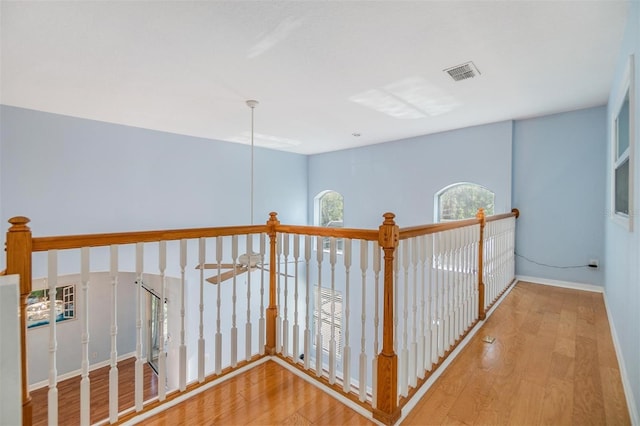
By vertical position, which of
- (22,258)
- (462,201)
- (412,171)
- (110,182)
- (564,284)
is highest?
(412,171)

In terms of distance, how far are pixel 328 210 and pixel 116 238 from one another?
5.96 metres

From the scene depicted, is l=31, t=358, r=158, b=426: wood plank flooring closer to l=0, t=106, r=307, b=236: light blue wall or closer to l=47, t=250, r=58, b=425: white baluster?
l=0, t=106, r=307, b=236: light blue wall

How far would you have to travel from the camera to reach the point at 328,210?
7367 millimetres

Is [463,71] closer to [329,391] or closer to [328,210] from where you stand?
[329,391]

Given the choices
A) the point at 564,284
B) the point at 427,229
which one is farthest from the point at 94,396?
the point at 564,284

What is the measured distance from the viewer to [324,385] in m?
1.95

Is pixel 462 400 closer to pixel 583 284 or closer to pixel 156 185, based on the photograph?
pixel 583 284

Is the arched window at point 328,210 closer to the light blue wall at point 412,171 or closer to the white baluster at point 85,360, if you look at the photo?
the light blue wall at point 412,171

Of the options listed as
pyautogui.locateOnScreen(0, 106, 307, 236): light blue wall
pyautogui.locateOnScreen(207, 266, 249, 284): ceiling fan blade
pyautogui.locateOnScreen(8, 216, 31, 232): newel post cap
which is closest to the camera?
pyautogui.locateOnScreen(8, 216, 31, 232): newel post cap

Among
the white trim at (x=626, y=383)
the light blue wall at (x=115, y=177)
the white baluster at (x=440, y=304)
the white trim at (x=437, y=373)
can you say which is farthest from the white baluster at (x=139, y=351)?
the light blue wall at (x=115, y=177)

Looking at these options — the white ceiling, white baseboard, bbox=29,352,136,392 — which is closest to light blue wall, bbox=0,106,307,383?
white baseboard, bbox=29,352,136,392

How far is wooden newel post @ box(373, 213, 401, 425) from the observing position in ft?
5.27

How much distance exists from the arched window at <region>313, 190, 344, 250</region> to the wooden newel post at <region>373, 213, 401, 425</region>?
17.5 feet

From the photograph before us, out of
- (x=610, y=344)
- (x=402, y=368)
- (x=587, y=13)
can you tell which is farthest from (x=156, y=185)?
(x=610, y=344)
